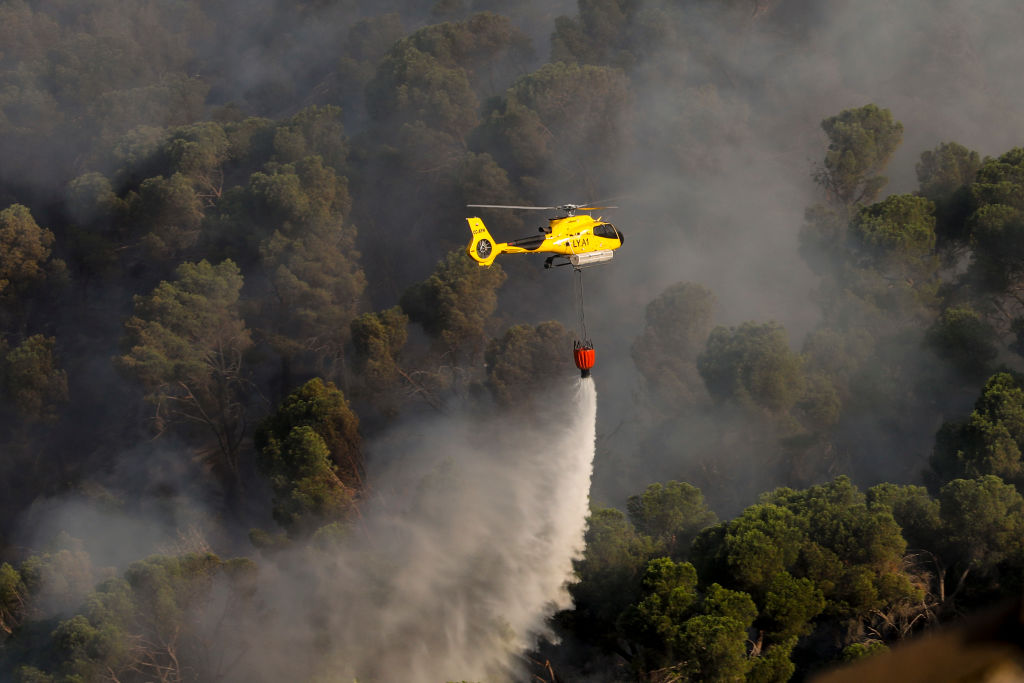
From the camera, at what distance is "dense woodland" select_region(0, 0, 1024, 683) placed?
4134 centimetres

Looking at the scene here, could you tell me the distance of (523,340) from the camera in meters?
Result: 62.8

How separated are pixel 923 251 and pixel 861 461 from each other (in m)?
11.3

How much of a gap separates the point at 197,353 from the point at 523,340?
64.0ft

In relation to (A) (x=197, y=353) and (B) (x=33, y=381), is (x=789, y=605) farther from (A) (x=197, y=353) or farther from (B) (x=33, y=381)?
(B) (x=33, y=381)

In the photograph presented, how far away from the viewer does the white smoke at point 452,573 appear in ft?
147

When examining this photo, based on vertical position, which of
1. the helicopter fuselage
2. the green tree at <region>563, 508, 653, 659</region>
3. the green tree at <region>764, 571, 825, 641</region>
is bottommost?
the green tree at <region>563, 508, 653, 659</region>

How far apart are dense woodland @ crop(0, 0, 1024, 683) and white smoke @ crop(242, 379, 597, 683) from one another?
1.24 meters

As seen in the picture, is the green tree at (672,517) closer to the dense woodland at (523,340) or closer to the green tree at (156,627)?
the dense woodland at (523,340)

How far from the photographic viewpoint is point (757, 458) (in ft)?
194

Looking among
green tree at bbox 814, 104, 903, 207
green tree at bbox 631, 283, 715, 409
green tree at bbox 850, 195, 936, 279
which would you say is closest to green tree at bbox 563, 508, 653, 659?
green tree at bbox 631, 283, 715, 409

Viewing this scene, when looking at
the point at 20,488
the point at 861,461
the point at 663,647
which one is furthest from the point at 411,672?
the point at 20,488

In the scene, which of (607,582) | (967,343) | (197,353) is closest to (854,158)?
(967,343)

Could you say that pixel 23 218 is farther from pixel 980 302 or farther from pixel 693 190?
pixel 980 302

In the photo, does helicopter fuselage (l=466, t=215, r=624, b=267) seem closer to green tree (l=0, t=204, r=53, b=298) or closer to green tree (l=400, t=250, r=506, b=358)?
green tree (l=400, t=250, r=506, b=358)
